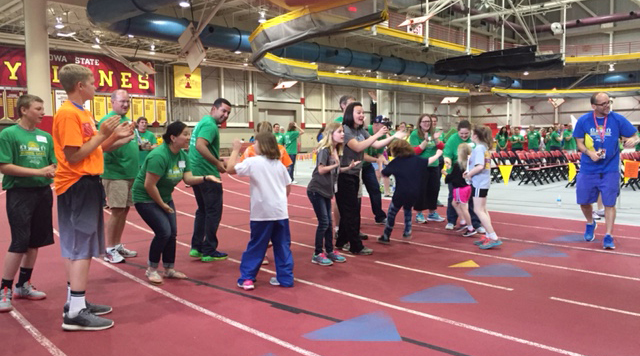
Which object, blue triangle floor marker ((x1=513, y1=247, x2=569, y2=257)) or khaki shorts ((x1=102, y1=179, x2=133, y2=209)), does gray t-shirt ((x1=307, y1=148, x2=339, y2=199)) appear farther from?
blue triangle floor marker ((x1=513, y1=247, x2=569, y2=257))

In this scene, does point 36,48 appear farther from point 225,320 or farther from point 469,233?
point 225,320

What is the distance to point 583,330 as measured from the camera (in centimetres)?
346

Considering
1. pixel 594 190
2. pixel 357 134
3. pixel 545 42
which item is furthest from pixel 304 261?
pixel 545 42

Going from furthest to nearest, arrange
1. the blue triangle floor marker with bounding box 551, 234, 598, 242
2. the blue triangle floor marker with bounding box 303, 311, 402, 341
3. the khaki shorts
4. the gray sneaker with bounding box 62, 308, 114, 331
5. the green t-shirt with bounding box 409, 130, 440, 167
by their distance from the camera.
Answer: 1. the green t-shirt with bounding box 409, 130, 440, 167
2. the blue triangle floor marker with bounding box 551, 234, 598, 242
3. the khaki shorts
4. the gray sneaker with bounding box 62, 308, 114, 331
5. the blue triangle floor marker with bounding box 303, 311, 402, 341

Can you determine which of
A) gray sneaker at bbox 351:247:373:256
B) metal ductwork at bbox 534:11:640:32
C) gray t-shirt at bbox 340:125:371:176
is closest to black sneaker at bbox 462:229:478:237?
gray sneaker at bbox 351:247:373:256

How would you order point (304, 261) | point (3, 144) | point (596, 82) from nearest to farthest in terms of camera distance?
point (3, 144) < point (304, 261) < point (596, 82)

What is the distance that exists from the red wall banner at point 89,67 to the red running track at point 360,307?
17.3 meters

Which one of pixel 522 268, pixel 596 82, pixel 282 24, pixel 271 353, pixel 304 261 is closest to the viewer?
pixel 271 353

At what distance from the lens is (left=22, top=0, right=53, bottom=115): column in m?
13.2

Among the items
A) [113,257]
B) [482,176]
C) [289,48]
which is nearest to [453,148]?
[482,176]

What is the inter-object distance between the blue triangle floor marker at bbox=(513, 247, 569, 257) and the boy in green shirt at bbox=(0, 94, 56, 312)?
5124 mm

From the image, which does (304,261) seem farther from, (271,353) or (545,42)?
(545,42)

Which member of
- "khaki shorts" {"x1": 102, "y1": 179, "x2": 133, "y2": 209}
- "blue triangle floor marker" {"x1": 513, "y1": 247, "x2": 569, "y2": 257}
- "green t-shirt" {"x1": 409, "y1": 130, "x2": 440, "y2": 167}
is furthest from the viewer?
"green t-shirt" {"x1": 409, "y1": 130, "x2": 440, "y2": 167}

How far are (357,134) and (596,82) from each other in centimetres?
3157
